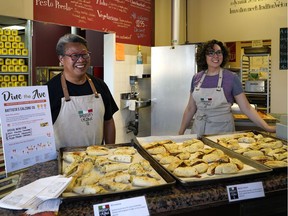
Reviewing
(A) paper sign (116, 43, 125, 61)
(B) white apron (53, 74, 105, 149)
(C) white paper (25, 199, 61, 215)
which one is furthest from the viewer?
(A) paper sign (116, 43, 125, 61)

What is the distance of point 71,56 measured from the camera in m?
1.99

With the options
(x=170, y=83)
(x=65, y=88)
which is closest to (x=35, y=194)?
(x=65, y=88)

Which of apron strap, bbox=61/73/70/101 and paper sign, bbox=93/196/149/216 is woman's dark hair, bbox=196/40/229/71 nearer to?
apron strap, bbox=61/73/70/101

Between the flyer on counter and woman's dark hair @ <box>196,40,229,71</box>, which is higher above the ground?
woman's dark hair @ <box>196,40,229,71</box>

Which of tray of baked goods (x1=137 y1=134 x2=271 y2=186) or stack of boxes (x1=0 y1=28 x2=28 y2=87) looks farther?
stack of boxes (x1=0 y1=28 x2=28 y2=87)

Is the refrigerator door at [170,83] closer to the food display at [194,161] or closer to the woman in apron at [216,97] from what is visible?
the woman in apron at [216,97]

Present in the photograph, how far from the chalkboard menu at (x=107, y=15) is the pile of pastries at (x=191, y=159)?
7.66ft

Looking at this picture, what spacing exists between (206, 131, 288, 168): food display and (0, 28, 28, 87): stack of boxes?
299cm

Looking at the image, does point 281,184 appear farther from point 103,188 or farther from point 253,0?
point 253,0

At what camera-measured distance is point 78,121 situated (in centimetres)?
200

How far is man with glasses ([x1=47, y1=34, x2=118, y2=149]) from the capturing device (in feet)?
6.46

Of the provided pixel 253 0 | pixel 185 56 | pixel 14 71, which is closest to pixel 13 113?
pixel 14 71

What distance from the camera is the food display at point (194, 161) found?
126 centimetres

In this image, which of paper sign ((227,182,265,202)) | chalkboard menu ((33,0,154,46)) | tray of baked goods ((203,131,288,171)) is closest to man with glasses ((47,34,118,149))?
tray of baked goods ((203,131,288,171))
